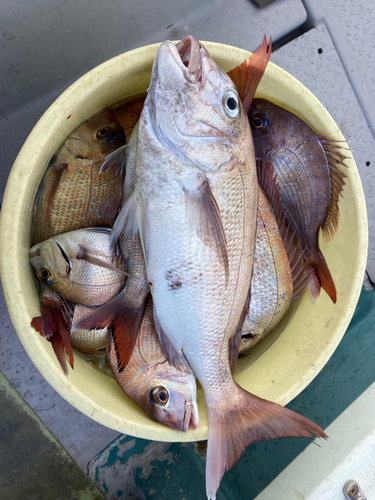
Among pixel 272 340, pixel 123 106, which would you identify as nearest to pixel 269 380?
pixel 272 340

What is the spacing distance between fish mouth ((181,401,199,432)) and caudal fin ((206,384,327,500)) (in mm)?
54

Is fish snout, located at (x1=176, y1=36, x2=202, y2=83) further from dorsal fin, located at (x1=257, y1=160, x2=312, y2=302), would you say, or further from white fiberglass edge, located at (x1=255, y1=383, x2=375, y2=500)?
white fiberglass edge, located at (x1=255, y1=383, x2=375, y2=500)

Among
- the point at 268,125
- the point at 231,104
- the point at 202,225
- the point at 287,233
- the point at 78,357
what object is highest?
the point at 268,125

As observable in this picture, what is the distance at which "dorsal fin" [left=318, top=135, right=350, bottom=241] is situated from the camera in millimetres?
1234

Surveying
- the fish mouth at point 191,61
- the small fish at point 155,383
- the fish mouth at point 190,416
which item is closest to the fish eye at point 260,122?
the fish mouth at point 191,61

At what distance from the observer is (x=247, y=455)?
1694mm

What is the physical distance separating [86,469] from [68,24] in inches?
74.5

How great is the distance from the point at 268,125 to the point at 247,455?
4.68ft

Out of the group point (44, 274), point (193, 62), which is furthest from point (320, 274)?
point (44, 274)

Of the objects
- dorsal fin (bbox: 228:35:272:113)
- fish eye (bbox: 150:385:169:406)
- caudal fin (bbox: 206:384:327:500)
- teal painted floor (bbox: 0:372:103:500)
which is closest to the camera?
dorsal fin (bbox: 228:35:272:113)

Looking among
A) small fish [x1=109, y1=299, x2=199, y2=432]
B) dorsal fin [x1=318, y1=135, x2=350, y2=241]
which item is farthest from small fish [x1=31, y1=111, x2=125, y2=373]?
dorsal fin [x1=318, y1=135, x2=350, y2=241]

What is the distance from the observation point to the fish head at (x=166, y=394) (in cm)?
117

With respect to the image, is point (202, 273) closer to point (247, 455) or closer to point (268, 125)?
point (268, 125)

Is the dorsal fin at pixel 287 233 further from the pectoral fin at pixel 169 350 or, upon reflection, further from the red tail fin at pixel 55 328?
the red tail fin at pixel 55 328
